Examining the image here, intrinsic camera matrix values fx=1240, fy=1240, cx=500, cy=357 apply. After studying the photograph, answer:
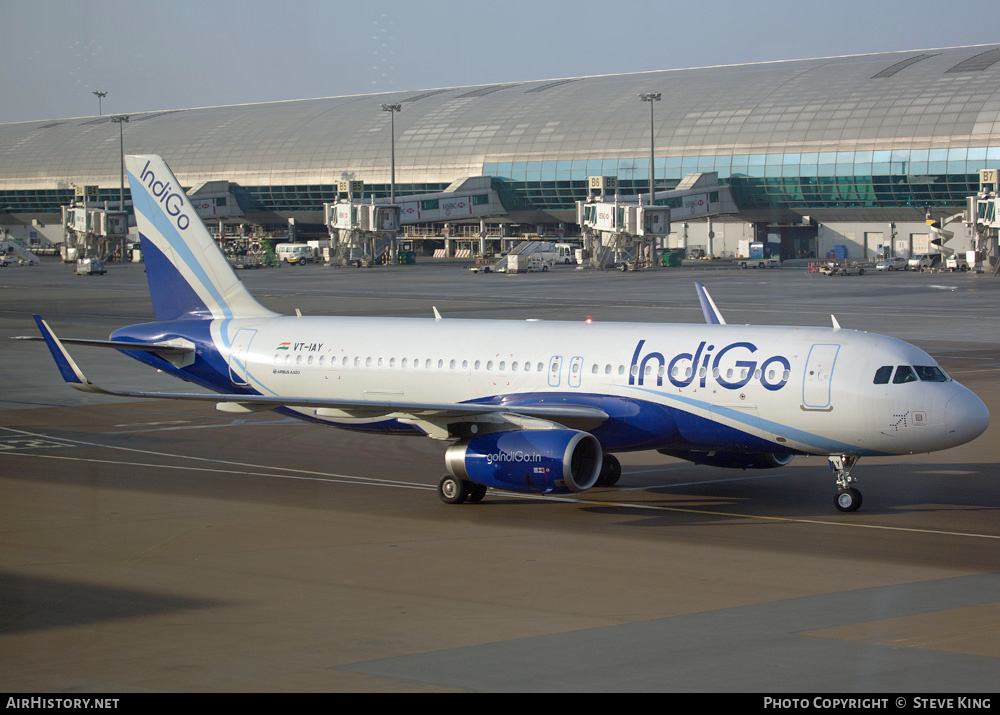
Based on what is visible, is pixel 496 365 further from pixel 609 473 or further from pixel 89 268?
pixel 89 268

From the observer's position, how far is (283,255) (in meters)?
171

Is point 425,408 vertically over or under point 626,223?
under

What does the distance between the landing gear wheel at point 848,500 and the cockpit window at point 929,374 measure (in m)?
2.86

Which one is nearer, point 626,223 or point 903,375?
point 903,375

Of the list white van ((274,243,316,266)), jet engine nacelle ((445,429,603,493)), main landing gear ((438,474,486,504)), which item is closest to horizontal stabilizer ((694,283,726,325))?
jet engine nacelle ((445,429,603,493))

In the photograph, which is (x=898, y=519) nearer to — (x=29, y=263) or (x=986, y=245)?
(x=986, y=245)

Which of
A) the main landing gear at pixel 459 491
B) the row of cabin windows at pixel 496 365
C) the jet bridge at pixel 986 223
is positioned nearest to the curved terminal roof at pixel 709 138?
the jet bridge at pixel 986 223

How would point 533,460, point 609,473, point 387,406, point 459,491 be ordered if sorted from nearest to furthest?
point 533,460 → point 387,406 → point 459,491 → point 609,473

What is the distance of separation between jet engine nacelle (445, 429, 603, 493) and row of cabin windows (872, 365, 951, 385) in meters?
6.05

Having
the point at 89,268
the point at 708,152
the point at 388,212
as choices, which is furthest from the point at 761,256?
the point at 89,268

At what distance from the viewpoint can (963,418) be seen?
25266mm

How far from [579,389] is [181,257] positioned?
12.9 metres

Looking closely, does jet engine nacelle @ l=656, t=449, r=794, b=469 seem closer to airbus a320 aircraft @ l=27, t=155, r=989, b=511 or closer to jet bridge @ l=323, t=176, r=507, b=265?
airbus a320 aircraft @ l=27, t=155, r=989, b=511

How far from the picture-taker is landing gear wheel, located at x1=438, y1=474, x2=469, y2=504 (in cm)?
2773
